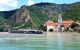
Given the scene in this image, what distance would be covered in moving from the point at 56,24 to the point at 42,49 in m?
3.39

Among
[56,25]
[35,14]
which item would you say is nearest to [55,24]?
[56,25]

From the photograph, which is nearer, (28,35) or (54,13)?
(54,13)

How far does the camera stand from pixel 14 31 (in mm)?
9961

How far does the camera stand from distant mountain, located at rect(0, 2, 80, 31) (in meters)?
9.27

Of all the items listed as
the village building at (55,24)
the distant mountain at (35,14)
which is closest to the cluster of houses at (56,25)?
the village building at (55,24)

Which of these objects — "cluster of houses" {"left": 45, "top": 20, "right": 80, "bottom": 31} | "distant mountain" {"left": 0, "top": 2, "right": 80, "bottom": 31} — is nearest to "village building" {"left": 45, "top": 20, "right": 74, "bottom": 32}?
"cluster of houses" {"left": 45, "top": 20, "right": 80, "bottom": 31}

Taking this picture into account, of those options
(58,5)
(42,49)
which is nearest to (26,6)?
(58,5)

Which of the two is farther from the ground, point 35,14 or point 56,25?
point 35,14

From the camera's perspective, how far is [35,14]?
9.60 metres

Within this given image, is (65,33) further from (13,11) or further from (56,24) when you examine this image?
(13,11)

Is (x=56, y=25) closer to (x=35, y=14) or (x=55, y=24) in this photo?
(x=55, y=24)

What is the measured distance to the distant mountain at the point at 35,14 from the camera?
9273 mm

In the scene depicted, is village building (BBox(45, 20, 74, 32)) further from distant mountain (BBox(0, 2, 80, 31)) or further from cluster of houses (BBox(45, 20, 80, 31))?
distant mountain (BBox(0, 2, 80, 31))

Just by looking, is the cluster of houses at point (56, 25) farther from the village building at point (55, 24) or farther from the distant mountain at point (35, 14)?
the distant mountain at point (35, 14)
